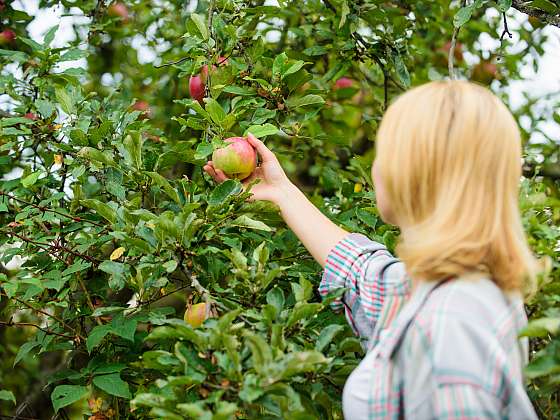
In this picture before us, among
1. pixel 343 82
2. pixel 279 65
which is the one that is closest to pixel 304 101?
pixel 279 65

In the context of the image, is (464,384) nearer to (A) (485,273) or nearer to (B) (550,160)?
(A) (485,273)

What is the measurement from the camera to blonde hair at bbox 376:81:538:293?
129cm

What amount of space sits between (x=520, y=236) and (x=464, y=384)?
0.30 m

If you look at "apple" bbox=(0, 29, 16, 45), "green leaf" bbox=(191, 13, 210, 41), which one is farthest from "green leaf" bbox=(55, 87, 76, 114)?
"apple" bbox=(0, 29, 16, 45)

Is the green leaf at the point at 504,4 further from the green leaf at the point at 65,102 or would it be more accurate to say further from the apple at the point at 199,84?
the green leaf at the point at 65,102

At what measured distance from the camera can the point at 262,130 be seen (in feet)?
5.70

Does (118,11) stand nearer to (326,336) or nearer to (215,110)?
(215,110)

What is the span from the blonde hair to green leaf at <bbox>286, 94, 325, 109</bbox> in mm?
557

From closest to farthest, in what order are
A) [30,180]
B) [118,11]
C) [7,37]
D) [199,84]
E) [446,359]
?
1. [446,359]
2. [30,180]
3. [199,84]
4. [7,37]
5. [118,11]

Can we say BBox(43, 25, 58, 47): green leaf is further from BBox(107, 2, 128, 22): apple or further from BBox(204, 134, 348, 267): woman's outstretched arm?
BBox(107, 2, 128, 22): apple

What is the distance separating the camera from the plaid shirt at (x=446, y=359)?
3.89 ft

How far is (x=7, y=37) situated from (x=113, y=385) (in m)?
1.48

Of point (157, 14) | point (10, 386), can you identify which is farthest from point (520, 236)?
point (10, 386)

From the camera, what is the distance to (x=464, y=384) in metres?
1.18
